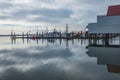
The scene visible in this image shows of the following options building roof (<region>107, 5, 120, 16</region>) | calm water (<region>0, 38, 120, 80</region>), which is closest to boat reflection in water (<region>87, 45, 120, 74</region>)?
calm water (<region>0, 38, 120, 80</region>)

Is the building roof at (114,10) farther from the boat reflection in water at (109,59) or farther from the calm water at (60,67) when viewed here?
the calm water at (60,67)

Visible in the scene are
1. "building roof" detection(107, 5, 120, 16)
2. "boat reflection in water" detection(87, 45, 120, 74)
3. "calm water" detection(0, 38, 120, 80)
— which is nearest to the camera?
"calm water" detection(0, 38, 120, 80)

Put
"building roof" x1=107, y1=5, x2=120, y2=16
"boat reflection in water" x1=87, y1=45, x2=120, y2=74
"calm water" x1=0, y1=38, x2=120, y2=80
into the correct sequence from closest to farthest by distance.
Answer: "calm water" x1=0, y1=38, x2=120, y2=80 < "boat reflection in water" x1=87, y1=45, x2=120, y2=74 < "building roof" x1=107, y1=5, x2=120, y2=16

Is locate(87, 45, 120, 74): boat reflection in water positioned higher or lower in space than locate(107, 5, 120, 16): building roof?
lower

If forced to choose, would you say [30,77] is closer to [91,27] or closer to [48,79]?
[48,79]

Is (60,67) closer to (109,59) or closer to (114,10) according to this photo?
(109,59)

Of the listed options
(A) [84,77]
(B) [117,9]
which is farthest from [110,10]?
(A) [84,77]

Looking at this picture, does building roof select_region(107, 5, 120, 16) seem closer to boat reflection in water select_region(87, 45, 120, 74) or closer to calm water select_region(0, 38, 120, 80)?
boat reflection in water select_region(87, 45, 120, 74)

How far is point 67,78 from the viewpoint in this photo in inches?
656

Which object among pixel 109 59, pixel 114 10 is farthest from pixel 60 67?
pixel 114 10

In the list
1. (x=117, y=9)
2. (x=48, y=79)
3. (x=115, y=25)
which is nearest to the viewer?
(x=48, y=79)

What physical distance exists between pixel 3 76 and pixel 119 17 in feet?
142

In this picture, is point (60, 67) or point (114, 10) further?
point (114, 10)

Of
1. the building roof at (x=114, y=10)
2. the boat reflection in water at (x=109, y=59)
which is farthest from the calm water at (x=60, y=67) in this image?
the building roof at (x=114, y=10)
